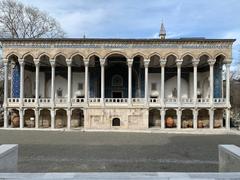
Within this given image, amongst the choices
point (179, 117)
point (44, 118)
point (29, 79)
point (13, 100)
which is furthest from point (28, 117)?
point (179, 117)

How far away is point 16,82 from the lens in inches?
1203

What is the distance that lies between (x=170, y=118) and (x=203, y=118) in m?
3.16

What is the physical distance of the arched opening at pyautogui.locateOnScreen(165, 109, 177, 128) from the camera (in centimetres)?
2864

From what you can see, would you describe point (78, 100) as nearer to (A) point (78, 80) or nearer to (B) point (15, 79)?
(A) point (78, 80)

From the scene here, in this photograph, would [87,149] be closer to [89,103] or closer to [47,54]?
[89,103]

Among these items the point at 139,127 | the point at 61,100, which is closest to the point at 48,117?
the point at 61,100

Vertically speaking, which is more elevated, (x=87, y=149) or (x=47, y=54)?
(x=47, y=54)

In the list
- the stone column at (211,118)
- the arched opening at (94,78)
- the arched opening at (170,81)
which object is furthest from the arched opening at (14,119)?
the stone column at (211,118)

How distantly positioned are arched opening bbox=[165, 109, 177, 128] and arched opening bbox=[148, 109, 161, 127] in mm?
960

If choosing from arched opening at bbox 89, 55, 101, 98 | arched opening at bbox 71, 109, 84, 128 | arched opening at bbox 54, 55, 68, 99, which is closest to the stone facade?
arched opening at bbox 71, 109, 84, 128

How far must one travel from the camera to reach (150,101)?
2905 centimetres

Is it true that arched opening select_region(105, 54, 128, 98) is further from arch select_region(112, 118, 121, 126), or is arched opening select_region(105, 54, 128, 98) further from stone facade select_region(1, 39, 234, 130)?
arch select_region(112, 118, 121, 126)

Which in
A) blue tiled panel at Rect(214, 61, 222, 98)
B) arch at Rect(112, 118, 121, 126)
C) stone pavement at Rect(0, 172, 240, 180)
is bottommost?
arch at Rect(112, 118, 121, 126)

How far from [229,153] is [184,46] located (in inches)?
884
